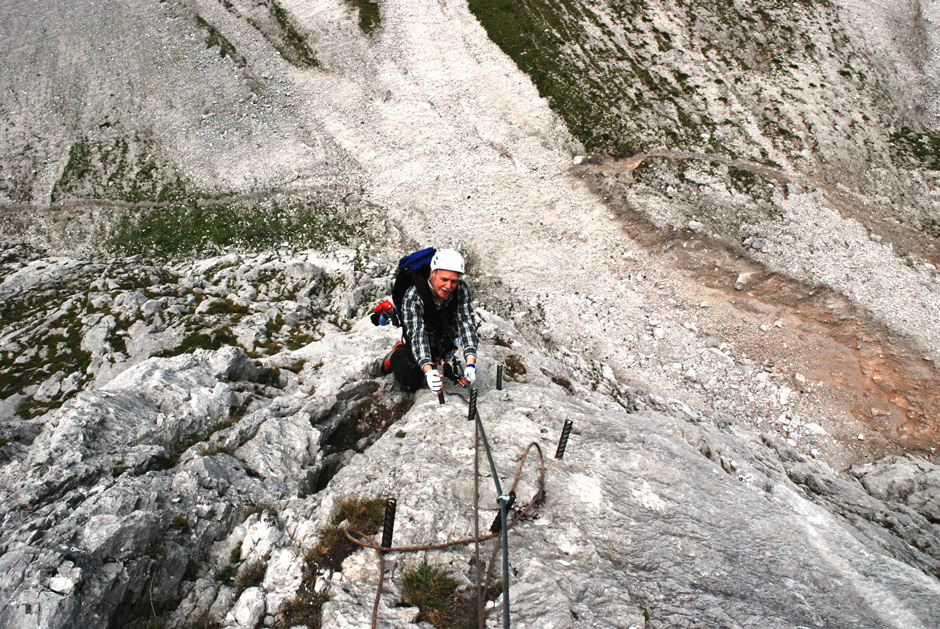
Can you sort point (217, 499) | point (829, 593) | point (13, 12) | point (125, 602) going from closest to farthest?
point (125, 602)
point (829, 593)
point (217, 499)
point (13, 12)

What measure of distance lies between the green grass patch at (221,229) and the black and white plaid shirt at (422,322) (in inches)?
498

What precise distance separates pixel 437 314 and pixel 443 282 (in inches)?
35.8

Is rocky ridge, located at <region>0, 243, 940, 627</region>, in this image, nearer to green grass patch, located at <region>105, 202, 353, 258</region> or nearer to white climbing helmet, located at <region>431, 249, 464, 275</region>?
white climbing helmet, located at <region>431, 249, 464, 275</region>

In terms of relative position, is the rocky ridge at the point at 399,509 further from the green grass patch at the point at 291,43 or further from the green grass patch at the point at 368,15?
the green grass patch at the point at 368,15

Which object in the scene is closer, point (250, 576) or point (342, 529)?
point (250, 576)

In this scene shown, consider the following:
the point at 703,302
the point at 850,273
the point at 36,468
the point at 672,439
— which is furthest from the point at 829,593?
the point at 850,273

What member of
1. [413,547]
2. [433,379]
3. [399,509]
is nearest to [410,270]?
[433,379]

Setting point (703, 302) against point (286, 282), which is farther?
point (703, 302)

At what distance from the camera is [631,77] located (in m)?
25.8

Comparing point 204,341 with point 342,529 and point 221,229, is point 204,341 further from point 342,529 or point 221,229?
point 342,529

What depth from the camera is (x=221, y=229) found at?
19.8 meters

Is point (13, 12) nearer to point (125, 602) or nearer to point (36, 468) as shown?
point (36, 468)

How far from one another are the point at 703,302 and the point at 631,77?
14681 mm

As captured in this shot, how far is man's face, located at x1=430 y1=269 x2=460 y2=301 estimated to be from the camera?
7.43m
